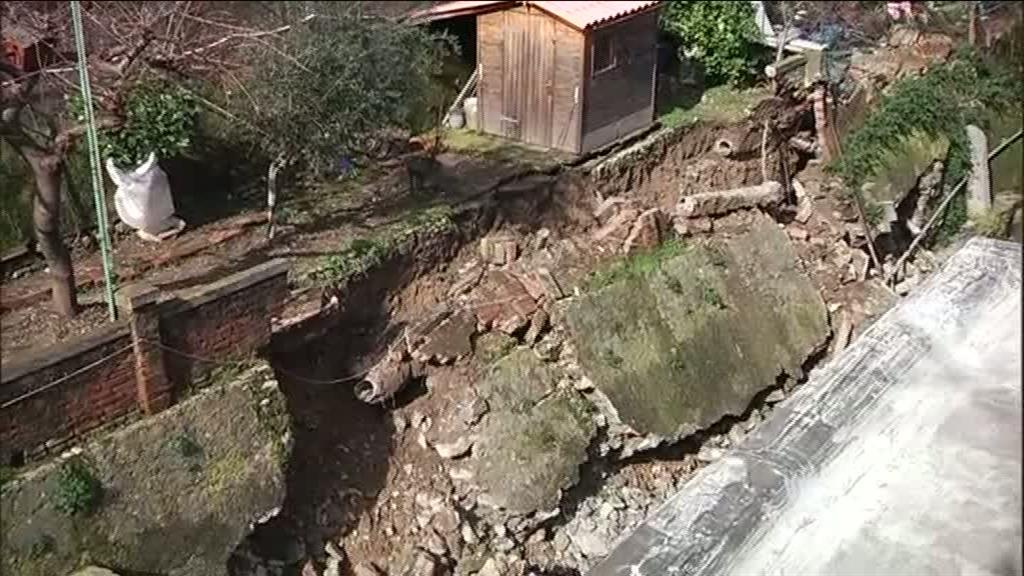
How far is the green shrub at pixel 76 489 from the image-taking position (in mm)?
8422

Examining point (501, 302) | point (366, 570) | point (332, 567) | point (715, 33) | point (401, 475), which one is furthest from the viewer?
point (715, 33)

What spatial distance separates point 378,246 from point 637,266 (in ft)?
8.78

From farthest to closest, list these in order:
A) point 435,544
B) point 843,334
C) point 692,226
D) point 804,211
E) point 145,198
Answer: point 804,211 → point 692,226 → point 843,334 → point 145,198 → point 435,544

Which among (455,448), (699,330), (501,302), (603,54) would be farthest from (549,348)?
(603,54)

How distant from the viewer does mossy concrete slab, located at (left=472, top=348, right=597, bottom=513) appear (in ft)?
34.0

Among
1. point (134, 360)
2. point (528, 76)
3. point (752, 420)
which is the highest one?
point (528, 76)

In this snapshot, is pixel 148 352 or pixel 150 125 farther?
pixel 150 125

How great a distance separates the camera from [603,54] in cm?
1309

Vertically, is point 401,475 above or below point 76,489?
below

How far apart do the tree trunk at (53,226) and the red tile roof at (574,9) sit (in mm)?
5198

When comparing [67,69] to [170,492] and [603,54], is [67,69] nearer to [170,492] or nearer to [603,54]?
[170,492]

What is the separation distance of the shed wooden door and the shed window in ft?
1.47

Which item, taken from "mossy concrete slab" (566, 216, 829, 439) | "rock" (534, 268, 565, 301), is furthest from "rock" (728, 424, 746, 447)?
"rock" (534, 268, 565, 301)

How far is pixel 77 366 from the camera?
27.8ft
